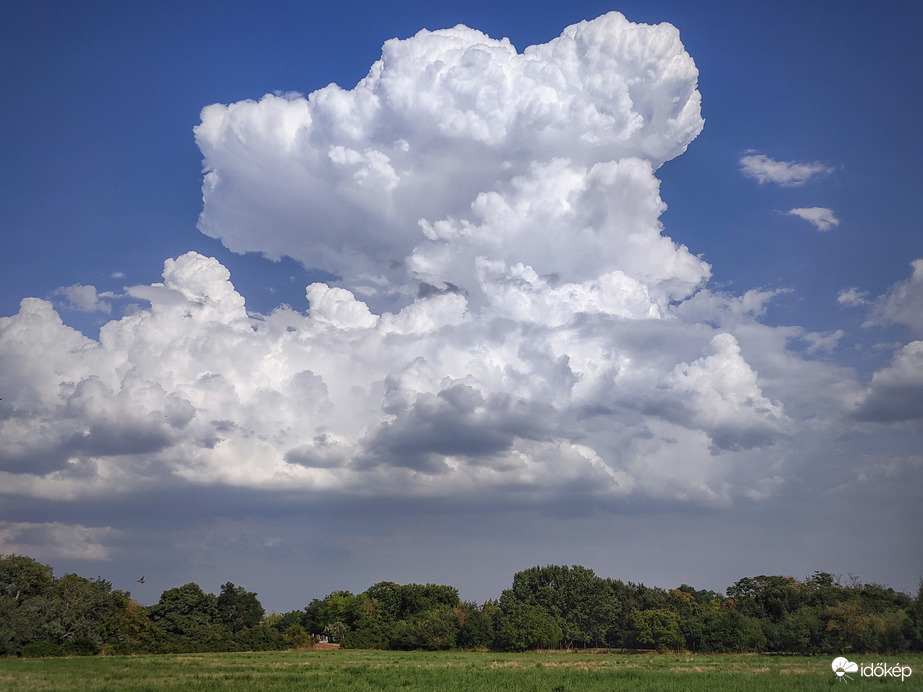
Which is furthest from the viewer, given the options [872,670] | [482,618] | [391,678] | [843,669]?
[482,618]

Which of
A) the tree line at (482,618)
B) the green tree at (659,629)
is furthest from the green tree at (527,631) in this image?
the green tree at (659,629)

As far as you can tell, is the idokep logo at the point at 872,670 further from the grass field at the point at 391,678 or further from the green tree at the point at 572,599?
the green tree at the point at 572,599

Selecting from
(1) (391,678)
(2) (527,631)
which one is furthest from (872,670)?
(2) (527,631)

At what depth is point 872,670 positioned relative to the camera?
5384cm

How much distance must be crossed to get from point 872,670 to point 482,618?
227 feet

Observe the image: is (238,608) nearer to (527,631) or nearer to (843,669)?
(527,631)

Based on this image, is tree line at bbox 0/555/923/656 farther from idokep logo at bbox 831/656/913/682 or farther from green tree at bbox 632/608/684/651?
idokep logo at bbox 831/656/913/682

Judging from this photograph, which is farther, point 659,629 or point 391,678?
point 659,629

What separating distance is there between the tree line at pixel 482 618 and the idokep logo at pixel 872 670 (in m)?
25.1

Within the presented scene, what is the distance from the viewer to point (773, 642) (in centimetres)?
9356

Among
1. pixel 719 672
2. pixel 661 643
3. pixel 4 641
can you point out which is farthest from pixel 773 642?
pixel 4 641

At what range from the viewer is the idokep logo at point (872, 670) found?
1947 inches

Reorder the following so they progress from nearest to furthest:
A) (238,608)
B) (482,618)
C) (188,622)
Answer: (188,622), (238,608), (482,618)

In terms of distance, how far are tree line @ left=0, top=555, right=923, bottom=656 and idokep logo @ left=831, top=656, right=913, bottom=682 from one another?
82.3 ft
